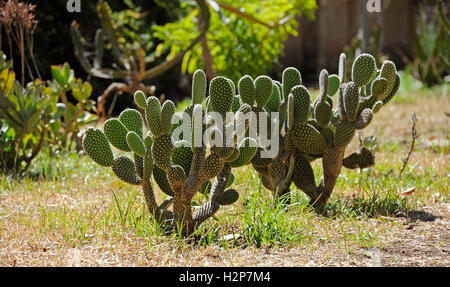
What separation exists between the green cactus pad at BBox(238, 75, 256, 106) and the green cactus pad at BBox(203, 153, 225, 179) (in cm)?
38

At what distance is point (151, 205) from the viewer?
2.75 m

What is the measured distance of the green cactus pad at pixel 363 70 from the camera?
3.01 meters

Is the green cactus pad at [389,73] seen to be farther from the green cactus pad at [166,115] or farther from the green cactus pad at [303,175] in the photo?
the green cactus pad at [166,115]

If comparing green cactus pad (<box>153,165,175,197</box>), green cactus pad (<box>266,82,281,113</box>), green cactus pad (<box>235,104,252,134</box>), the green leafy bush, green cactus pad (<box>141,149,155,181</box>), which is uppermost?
green cactus pad (<box>235,104,252,134</box>)

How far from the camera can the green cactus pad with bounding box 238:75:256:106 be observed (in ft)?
9.15

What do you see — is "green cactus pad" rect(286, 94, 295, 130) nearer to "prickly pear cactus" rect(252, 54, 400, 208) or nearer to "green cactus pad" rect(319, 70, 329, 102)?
"prickly pear cactus" rect(252, 54, 400, 208)

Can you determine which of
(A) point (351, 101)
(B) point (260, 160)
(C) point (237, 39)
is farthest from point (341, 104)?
(C) point (237, 39)

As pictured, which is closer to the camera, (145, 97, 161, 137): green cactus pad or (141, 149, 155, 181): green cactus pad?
(145, 97, 161, 137): green cactus pad

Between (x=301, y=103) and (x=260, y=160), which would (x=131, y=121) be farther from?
(x=301, y=103)

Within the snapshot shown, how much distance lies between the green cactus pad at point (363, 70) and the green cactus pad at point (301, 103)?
0.32 meters

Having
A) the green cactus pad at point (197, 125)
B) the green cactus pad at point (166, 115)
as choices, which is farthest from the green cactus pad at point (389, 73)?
the green cactus pad at point (166, 115)

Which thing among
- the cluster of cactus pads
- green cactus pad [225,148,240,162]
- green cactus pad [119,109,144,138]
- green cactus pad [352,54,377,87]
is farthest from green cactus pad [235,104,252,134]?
green cactus pad [352,54,377,87]
